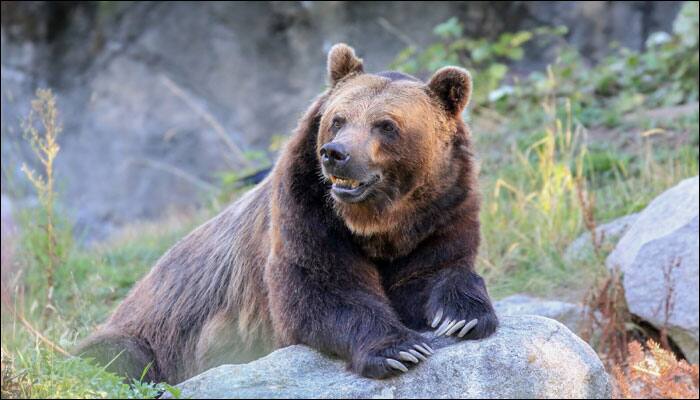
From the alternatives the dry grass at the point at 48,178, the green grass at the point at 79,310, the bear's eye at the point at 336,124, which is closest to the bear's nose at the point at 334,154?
the bear's eye at the point at 336,124

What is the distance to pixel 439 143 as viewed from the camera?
15.9 ft

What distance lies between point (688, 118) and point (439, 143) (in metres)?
6.46

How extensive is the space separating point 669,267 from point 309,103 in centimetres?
A: 281

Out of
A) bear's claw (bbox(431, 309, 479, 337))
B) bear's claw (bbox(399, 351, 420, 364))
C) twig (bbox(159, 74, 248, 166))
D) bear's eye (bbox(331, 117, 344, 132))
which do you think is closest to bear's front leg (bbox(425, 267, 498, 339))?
bear's claw (bbox(431, 309, 479, 337))

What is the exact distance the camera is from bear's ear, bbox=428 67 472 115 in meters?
4.93

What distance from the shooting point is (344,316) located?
13.8 feet

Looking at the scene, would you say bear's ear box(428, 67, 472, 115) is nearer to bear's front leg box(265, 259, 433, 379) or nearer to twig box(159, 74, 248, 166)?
bear's front leg box(265, 259, 433, 379)

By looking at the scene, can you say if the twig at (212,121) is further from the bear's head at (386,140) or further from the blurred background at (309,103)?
the bear's head at (386,140)

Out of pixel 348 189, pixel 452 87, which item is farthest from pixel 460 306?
pixel 452 87

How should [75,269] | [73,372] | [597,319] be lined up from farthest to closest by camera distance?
[75,269]
[597,319]
[73,372]

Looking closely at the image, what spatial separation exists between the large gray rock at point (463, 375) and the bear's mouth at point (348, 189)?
2.39 feet

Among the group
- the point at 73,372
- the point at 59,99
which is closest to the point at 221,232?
the point at 73,372

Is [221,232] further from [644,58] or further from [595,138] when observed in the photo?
[644,58]

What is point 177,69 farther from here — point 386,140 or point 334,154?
point 334,154
